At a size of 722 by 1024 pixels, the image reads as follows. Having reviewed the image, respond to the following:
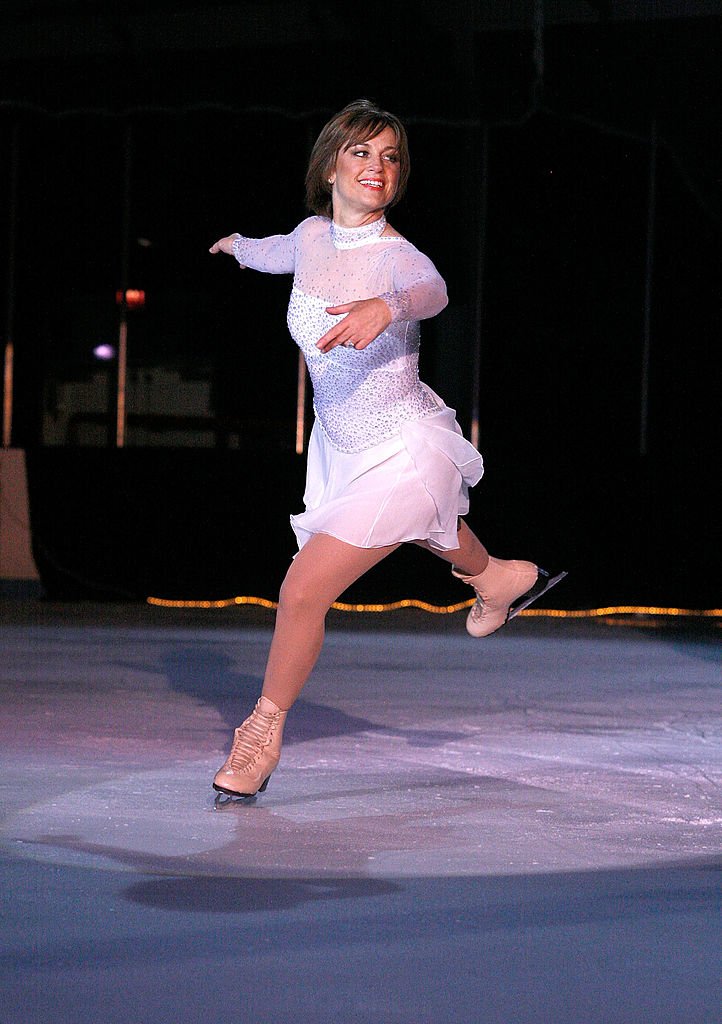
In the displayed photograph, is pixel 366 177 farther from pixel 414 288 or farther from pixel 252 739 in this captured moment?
pixel 252 739

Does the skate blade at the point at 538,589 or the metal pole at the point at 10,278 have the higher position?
the metal pole at the point at 10,278

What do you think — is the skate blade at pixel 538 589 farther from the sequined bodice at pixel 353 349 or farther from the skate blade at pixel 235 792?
the skate blade at pixel 235 792

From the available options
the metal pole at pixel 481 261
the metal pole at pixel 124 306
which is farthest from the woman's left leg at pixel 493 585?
the metal pole at pixel 124 306

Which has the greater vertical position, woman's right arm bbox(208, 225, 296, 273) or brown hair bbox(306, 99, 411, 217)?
brown hair bbox(306, 99, 411, 217)

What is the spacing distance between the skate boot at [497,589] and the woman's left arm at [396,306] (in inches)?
29.6

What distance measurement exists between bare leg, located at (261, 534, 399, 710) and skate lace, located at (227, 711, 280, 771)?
1.5 inches

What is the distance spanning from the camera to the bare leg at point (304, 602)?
8.48 feet

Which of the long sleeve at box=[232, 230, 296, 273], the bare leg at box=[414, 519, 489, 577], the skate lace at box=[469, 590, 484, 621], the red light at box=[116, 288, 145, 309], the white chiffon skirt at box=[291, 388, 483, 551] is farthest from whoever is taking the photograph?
the red light at box=[116, 288, 145, 309]

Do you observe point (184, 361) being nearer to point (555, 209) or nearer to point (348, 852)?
point (555, 209)

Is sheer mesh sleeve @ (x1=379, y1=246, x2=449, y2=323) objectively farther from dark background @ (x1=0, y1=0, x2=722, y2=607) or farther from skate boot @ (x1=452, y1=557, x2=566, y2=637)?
dark background @ (x1=0, y1=0, x2=722, y2=607)

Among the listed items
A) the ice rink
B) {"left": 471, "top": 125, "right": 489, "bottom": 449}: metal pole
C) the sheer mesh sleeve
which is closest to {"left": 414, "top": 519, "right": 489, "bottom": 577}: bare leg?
the ice rink

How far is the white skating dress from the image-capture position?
102 inches

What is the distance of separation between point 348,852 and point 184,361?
702cm

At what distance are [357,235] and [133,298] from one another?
6535 mm
